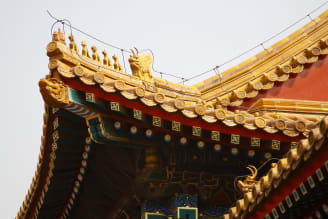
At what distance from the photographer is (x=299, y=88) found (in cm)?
1262

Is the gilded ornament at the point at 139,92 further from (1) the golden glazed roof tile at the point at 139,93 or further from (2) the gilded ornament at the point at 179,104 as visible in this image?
(2) the gilded ornament at the point at 179,104

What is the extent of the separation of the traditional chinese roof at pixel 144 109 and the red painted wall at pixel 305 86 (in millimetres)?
107

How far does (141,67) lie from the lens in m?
11.6

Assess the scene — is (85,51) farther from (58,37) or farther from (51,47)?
(51,47)

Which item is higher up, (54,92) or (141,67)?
(141,67)

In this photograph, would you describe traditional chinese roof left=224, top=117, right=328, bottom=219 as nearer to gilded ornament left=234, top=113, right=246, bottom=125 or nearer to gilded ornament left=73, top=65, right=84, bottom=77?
gilded ornament left=234, top=113, right=246, bottom=125

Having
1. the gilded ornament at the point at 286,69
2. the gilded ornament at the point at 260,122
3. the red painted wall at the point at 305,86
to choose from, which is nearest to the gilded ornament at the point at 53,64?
the gilded ornament at the point at 260,122

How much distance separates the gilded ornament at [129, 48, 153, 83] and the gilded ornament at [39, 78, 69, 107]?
1.91 meters

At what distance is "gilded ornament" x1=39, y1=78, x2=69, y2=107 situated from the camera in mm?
9758

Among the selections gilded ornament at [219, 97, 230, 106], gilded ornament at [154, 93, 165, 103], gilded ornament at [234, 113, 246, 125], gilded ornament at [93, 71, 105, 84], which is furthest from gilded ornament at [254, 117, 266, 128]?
gilded ornament at [93, 71, 105, 84]

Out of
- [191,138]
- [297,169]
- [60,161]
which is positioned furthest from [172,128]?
[297,169]

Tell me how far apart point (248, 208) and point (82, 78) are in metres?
3.04

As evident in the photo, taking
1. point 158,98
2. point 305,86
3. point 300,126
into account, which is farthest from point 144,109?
point 305,86

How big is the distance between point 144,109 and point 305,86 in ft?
12.1
